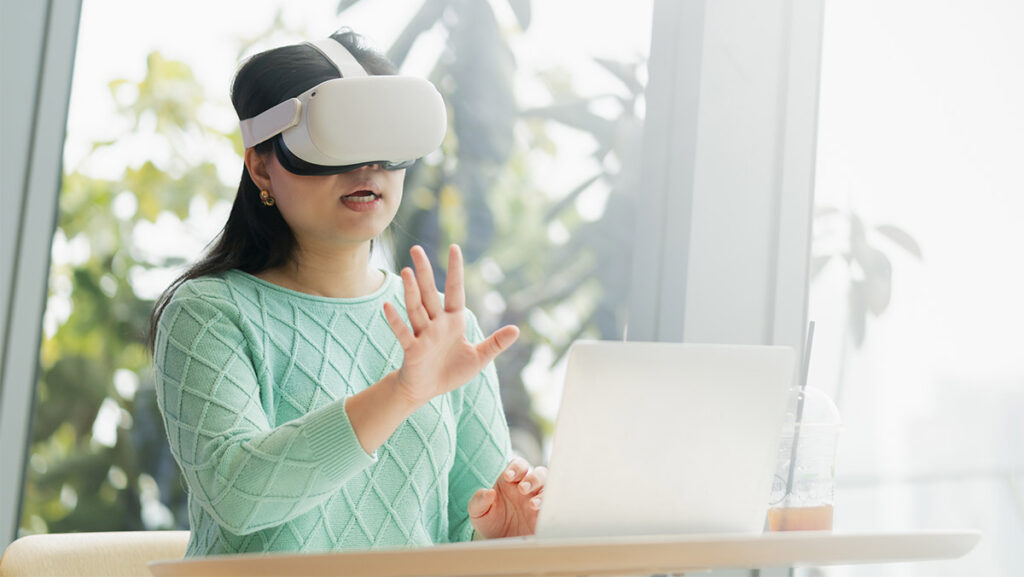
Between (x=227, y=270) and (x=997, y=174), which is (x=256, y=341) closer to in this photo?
(x=227, y=270)

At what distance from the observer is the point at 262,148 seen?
149 cm

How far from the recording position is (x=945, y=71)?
1772 millimetres

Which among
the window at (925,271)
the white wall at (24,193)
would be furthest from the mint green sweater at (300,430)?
the white wall at (24,193)

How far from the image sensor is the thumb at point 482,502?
1331mm

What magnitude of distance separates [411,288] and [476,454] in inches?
26.1

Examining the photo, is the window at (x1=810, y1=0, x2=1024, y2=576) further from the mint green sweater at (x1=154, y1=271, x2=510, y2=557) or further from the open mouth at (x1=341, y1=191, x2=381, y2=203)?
the open mouth at (x1=341, y1=191, x2=381, y2=203)

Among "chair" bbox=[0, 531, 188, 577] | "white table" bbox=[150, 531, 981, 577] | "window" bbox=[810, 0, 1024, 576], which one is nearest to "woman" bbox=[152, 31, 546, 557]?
"chair" bbox=[0, 531, 188, 577]

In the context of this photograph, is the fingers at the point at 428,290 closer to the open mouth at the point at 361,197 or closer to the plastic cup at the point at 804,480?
the open mouth at the point at 361,197

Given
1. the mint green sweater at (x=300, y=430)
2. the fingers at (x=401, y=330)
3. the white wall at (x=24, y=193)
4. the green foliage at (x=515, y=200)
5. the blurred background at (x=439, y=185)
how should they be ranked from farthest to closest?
the green foliage at (x=515, y=200) → the white wall at (x=24, y=193) → the blurred background at (x=439, y=185) → the mint green sweater at (x=300, y=430) → the fingers at (x=401, y=330)

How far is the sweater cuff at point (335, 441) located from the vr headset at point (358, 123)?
401 millimetres

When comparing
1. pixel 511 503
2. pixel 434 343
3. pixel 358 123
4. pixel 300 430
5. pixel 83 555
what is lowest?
pixel 83 555

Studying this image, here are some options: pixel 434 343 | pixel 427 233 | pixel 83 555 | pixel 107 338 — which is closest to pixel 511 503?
pixel 434 343

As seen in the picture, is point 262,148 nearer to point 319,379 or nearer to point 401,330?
point 319,379

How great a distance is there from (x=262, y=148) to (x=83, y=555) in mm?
677
